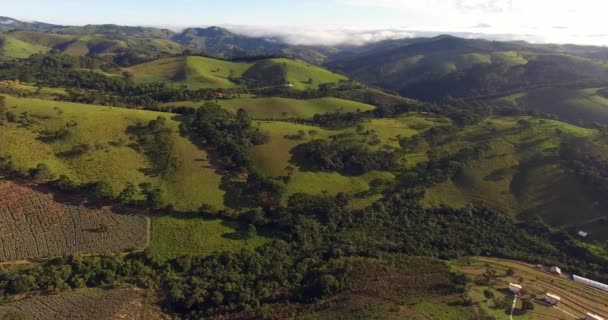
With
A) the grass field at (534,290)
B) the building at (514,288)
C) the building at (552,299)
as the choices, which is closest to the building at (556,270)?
the grass field at (534,290)

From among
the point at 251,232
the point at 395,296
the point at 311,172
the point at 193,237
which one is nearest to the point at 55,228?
the point at 193,237

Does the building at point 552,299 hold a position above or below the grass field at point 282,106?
below

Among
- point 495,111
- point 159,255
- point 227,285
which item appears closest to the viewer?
point 227,285

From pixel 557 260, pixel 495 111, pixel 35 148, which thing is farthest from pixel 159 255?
pixel 495 111

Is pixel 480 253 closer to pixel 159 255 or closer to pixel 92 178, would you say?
pixel 159 255

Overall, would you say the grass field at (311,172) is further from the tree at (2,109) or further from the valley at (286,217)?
the tree at (2,109)

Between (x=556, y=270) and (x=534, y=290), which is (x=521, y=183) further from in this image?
(x=534, y=290)

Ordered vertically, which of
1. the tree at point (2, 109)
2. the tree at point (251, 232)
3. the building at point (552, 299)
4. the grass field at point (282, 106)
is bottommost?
the building at point (552, 299)

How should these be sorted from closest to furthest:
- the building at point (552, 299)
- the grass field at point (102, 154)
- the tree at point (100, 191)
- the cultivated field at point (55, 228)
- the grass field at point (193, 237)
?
the building at point (552, 299)
the cultivated field at point (55, 228)
the grass field at point (193, 237)
the tree at point (100, 191)
the grass field at point (102, 154)
